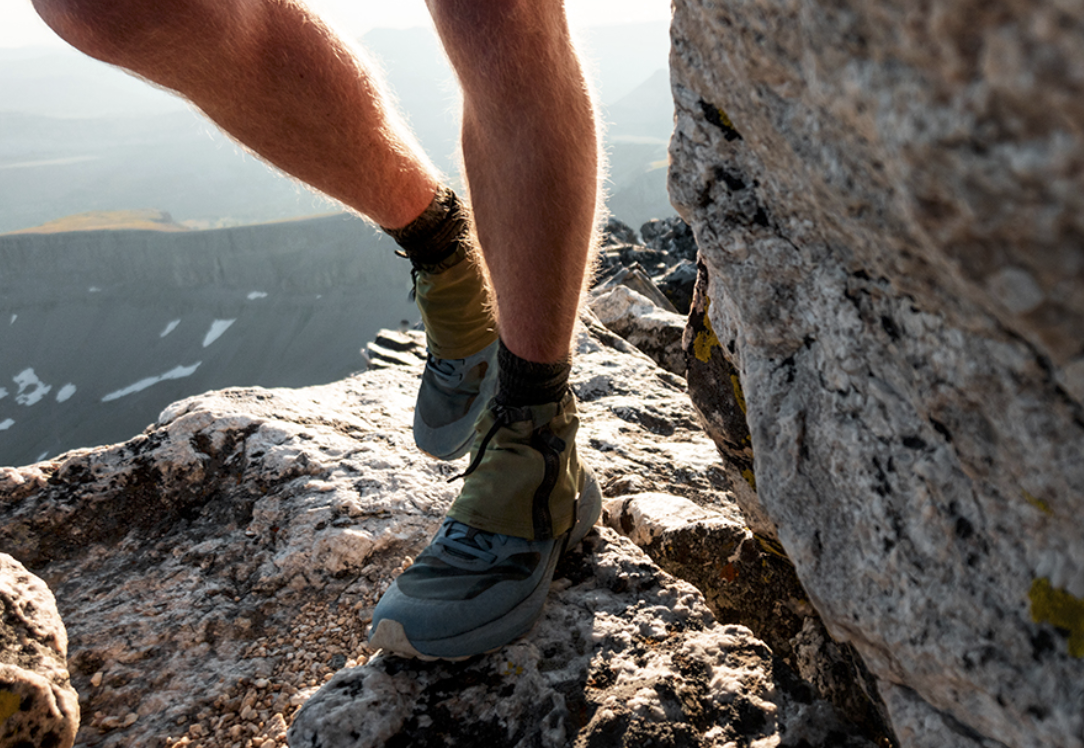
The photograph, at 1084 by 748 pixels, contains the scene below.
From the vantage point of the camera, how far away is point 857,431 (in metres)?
0.99

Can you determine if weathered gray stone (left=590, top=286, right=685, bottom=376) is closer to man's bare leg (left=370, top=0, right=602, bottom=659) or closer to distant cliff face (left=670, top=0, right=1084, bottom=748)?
man's bare leg (left=370, top=0, right=602, bottom=659)

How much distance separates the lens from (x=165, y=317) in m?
42.3

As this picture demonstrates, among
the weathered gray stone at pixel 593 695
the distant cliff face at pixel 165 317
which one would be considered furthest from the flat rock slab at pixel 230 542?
→ the distant cliff face at pixel 165 317

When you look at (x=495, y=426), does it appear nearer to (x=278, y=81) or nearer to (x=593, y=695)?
(x=593, y=695)

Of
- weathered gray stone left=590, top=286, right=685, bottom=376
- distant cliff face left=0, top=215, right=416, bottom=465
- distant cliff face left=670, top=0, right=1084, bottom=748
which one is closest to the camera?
distant cliff face left=670, top=0, right=1084, bottom=748

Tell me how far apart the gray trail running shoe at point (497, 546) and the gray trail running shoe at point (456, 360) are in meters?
0.59

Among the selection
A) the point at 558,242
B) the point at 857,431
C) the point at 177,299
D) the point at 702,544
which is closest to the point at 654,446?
the point at 702,544

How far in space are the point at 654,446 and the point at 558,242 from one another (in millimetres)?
1658

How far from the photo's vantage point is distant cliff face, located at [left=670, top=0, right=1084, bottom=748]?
542 mm

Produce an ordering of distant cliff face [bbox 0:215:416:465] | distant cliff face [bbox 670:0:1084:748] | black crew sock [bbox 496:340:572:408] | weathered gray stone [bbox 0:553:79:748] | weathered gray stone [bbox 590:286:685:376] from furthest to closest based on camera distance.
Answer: distant cliff face [bbox 0:215:416:465] → weathered gray stone [bbox 590:286:685:376] → black crew sock [bbox 496:340:572:408] → weathered gray stone [bbox 0:553:79:748] → distant cliff face [bbox 670:0:1084:748]

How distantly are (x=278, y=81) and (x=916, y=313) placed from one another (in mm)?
1757

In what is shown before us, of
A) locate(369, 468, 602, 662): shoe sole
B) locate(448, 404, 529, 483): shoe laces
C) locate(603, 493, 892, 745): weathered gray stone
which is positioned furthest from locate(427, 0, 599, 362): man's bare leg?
locate(603, 493, 892, 745): weathered gray stone

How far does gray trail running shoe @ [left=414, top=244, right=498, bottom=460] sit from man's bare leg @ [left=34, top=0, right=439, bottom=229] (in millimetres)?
301

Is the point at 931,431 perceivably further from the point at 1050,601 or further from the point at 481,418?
the point at 481,418
